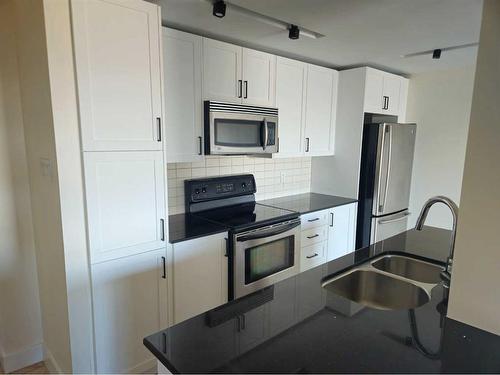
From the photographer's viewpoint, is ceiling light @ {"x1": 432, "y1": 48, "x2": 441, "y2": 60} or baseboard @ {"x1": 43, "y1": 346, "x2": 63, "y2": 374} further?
ceiling light @ {"x1": 432, "y1": 48, "x2": 441, "y2": 60}

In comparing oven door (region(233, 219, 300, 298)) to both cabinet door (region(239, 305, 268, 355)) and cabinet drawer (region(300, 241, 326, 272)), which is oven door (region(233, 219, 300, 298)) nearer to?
cabinet drawer (region(300, 241, 326, 272))

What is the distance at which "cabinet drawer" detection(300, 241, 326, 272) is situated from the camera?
3.08 m

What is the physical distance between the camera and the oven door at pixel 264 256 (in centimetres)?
242

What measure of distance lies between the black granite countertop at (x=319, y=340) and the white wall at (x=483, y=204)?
9 cm

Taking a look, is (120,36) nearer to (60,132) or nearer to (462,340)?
(60,132)

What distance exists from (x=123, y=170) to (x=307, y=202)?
2034 millimetres

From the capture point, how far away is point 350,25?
2.22m

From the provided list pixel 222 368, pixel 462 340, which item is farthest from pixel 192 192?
pixel 462 340

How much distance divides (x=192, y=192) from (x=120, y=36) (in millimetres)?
1321

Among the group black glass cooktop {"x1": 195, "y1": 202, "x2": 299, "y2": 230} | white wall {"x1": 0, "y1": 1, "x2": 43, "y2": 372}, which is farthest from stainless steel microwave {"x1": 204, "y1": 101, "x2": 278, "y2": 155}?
white wall {"x1": 0, "y1": 1, "x2": 43, "y2": 372}

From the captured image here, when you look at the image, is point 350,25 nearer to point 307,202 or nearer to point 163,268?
point 307,202

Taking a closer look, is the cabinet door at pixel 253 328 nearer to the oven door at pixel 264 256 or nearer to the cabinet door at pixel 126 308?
the cabinet door at pixel 126 308

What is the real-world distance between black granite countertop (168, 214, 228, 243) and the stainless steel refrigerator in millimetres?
1825

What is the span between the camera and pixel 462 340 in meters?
1.04
